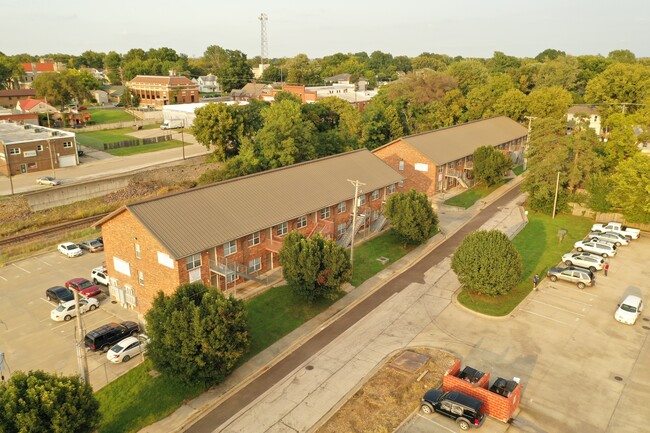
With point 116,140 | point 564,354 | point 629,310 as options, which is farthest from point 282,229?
point 116,140

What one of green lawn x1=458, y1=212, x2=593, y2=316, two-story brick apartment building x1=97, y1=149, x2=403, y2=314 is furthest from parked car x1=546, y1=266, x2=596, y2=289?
two-story brick apartment building x1=97, y1=149, x2=403, y2=314

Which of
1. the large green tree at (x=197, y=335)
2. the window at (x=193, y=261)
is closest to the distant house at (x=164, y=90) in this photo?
the window at (x=193, y=261)

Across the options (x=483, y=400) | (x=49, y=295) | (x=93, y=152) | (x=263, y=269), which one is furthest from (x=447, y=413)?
(x=93, y=152)

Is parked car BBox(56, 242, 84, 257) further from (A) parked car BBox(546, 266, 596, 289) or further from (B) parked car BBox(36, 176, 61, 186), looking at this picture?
(A) parked car BBox(546, 266, 596, 289)

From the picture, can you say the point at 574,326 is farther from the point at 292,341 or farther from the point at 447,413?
the point at 292,341

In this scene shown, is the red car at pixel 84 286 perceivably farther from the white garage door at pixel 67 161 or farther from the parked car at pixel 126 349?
the white garage door at pixel 67 161
